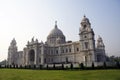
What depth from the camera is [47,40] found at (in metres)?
99.1

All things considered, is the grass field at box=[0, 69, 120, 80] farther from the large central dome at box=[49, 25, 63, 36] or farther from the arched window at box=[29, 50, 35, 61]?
the large central dome at box=[49, 25, 63, 36]

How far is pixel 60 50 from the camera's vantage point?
85062mm

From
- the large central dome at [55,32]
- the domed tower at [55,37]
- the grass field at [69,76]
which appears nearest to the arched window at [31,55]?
the domed tower at [55,37]

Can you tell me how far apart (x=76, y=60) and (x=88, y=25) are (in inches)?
682

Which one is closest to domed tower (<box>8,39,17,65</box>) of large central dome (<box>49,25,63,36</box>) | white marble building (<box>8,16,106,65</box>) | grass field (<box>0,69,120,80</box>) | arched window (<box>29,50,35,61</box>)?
white marble building (<box>8,16,106,65</box>)

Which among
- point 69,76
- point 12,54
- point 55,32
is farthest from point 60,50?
point 69,76

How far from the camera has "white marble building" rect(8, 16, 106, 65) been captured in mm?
69500

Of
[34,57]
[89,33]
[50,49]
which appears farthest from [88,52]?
[34,57]

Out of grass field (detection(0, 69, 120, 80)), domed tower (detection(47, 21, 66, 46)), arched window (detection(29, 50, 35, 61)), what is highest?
domed tower (detection(47, 21, 66, 46))

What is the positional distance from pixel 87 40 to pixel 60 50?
19.6 metres

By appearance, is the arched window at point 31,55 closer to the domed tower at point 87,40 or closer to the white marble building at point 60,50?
the white marble building at point 60,50

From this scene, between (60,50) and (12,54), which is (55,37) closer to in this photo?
(60,50)

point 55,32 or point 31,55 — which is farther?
point 55,32

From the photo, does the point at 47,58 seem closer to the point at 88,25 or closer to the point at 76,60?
the point at 76,60
